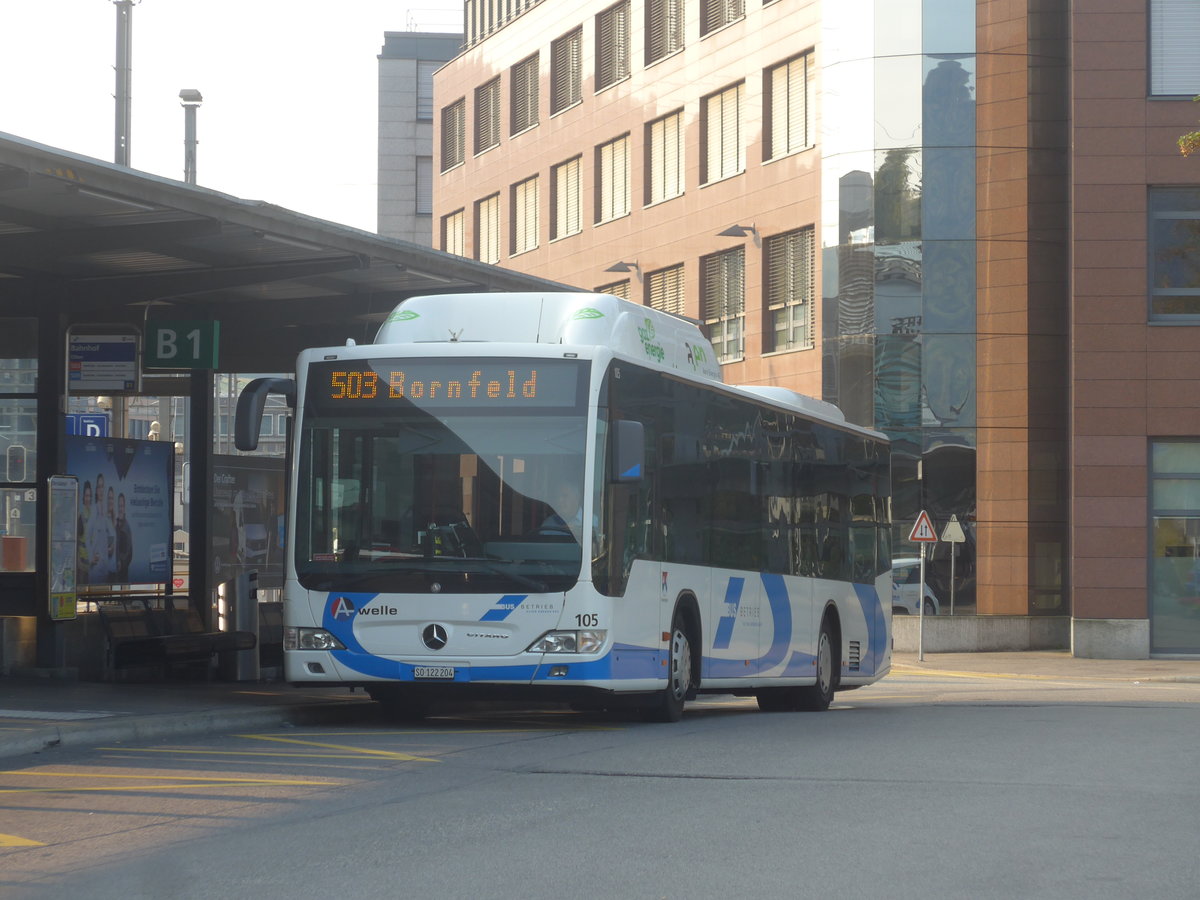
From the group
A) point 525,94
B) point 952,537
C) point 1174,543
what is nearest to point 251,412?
point 1174,543

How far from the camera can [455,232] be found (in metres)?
58.7

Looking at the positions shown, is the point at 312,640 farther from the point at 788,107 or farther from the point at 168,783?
the point at 788,107

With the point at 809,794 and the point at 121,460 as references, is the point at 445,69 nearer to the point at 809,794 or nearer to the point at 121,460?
the point at 121,460

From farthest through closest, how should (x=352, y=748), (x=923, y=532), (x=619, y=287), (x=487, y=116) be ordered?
(x=487, y=116) → (x=619, y=287) → (x=923, y=532) → (x=352, y=748)

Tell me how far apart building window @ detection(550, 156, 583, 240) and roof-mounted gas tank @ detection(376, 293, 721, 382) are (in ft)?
116

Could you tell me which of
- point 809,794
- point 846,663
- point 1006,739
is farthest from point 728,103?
Result: point 809,794

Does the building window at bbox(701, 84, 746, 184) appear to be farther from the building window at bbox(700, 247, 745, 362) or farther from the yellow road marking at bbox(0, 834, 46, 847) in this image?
the yellow road marking at bbox(0, 834, 46, 847)

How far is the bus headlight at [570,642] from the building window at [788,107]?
89.3 feet

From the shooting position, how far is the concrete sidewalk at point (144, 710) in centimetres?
1184

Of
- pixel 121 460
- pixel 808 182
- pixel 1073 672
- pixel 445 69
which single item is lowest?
pixel 1073 672

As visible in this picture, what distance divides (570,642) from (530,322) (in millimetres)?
2730

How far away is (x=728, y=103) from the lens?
42062 mm

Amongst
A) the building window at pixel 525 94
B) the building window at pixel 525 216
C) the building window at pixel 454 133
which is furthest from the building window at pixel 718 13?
the building window at pixel 454 133

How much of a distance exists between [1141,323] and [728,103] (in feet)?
43.4
